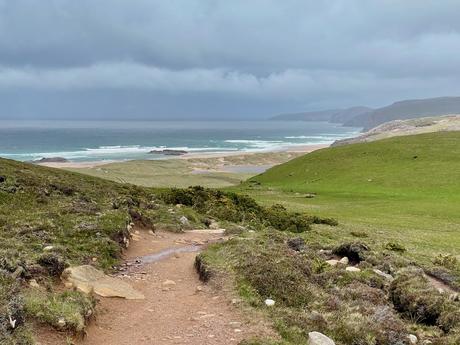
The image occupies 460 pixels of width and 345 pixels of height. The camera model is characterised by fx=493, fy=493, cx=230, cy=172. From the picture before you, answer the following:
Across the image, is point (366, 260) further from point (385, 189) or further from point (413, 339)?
point (385, 189)

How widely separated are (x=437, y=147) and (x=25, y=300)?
78.0 metres

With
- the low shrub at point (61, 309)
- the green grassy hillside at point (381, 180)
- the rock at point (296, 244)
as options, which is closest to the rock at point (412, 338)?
the low shrub at point (61, 309)

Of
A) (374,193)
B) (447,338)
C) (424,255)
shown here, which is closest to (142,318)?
(447,338)

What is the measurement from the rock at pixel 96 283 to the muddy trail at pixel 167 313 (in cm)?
32

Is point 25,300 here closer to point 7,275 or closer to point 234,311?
point 7,275

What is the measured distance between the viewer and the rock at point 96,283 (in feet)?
42.6

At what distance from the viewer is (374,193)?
5666 cm

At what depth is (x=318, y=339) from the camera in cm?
1013

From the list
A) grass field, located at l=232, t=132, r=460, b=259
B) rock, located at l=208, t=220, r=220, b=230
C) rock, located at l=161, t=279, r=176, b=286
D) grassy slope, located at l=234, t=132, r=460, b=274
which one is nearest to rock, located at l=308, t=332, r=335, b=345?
rock, located at l=161, t=279, r=176, b=286

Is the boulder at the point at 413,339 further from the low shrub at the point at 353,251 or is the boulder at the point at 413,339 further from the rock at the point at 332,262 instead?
the low shrub at the point at 353,251

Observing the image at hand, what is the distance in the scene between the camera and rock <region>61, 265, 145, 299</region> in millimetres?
12977

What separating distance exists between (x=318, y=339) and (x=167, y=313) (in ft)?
12.5

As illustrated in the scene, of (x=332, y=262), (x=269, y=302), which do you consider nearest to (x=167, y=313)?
(x=269, y=302)

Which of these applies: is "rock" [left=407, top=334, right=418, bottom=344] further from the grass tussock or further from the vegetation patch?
the vegetation patch
